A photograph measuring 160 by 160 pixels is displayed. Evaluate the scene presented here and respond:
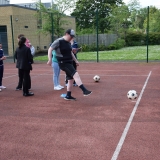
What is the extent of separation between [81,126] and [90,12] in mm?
44176

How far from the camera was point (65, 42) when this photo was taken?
671 cm

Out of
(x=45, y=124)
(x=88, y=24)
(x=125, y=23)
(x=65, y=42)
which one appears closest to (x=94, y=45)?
(x=125, y=23)

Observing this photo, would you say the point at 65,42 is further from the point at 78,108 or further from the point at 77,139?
the point at 77,139

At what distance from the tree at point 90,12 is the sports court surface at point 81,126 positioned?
4123 centimetres

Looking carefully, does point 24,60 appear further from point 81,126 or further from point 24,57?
point 81,126

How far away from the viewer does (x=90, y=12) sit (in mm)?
47000

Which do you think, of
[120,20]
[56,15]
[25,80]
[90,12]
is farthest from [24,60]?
[90,12]

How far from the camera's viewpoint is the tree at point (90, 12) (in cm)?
4799

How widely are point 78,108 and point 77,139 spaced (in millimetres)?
1943

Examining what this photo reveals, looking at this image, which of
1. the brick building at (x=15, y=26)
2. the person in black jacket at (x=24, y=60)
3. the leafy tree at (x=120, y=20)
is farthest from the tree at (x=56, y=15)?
the person in black jacket at (x=24, y=60)

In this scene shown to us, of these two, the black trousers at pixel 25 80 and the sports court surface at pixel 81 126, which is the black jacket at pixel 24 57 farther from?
the sports court surface at pixel 81 126

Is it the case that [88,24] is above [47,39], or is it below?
above

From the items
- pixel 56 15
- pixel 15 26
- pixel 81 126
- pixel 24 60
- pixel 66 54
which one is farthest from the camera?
pixel 56 15

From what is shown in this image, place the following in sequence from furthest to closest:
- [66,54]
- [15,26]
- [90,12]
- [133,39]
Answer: [90,12] → [133,39] → [15,26] → [66,54]
